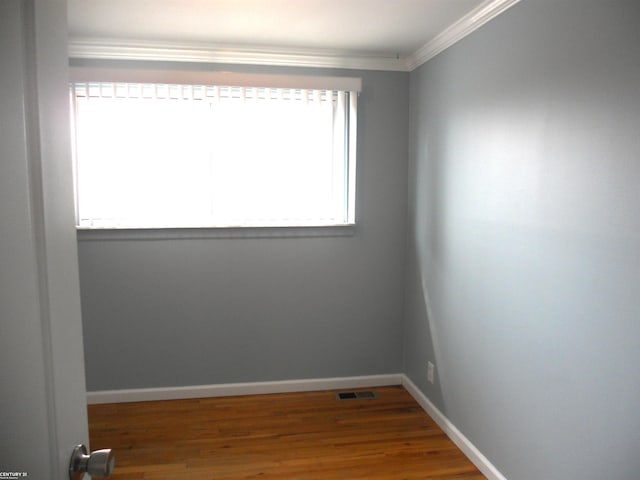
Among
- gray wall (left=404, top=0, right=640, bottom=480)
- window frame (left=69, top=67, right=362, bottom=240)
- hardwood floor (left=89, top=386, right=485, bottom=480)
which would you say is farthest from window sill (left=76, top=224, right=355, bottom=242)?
hardwood floor (left=89, top=386, right=485, bottom=480)

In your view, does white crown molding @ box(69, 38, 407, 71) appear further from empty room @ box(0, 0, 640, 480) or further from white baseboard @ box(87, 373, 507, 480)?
white baseboard @ box(87, 373, 507, 480)

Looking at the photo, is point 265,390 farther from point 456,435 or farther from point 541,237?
point 541,237

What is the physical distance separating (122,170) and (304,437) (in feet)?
6.75

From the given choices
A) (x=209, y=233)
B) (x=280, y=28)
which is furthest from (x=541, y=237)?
(x=209, y=233)

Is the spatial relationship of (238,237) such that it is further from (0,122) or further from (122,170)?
(0,122)

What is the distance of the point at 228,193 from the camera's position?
327 centimetres

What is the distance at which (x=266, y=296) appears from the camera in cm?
338

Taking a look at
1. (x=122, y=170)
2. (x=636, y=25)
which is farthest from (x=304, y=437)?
(x=636, y=25)

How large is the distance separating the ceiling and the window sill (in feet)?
3.72

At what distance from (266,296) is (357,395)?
0.98 metres

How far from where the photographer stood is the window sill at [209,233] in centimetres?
314

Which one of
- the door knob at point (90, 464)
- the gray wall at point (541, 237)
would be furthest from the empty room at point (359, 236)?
the door knob at point (90, 464)

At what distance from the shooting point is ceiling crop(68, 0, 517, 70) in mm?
2406

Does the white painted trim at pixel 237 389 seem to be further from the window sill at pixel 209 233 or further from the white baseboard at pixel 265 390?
the window sill at pixel 209 233
